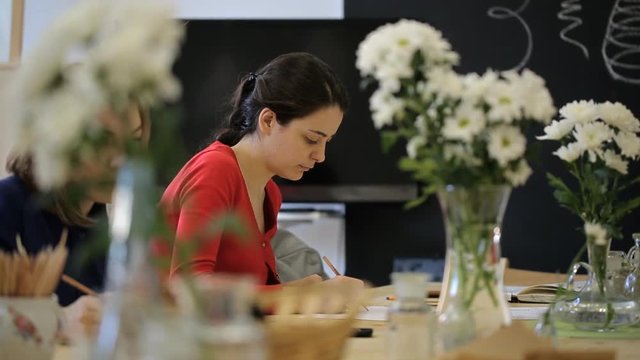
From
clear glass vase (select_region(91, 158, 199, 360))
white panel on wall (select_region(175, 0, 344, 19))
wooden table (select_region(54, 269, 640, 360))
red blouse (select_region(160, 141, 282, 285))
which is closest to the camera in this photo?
clear glass vase (select_region(91, 158, 199, 360))

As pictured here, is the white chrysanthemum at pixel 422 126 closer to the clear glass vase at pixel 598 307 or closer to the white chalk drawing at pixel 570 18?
the clear glass vase at pixel 598 307

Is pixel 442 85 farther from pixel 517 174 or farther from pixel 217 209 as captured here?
pixel 217 209

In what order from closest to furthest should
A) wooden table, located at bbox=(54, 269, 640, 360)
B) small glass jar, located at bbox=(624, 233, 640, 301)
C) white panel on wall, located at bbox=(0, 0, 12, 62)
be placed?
wooden table, located at bbox=(54, 269, 640, 360) < small glass jar, located at bbox=(624, 233, 640, 301) < white panel on wall, located at bbox=(0, 0, 12, 62)

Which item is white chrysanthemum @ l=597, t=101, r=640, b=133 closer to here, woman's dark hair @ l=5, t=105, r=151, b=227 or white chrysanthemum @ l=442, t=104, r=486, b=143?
white chrysanthemum @ l=442, t=104, r=486, b=143

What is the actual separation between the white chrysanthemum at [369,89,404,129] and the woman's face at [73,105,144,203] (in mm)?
328

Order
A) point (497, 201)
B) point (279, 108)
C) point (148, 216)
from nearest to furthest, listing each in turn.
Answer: point (148, 216) → point (497, 201) → point (279, 108)

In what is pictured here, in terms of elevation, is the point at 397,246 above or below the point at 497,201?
below

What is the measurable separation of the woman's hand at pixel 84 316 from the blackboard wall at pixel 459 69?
2.61 metres

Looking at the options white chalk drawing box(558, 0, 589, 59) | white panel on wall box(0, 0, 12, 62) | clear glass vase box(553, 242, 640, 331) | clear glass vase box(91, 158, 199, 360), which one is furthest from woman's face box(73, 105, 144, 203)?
white chalk drawing box(558, 0, 589, 59)

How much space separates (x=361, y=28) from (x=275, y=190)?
60.5 inches

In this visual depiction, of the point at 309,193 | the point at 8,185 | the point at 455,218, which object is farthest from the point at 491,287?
the point at 309,193

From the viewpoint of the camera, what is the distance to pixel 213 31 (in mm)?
3914

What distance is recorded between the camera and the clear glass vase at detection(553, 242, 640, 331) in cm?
165

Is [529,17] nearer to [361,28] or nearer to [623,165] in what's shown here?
[361,28]
